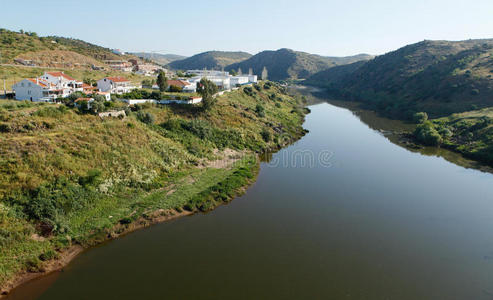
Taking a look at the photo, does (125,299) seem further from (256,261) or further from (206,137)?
(206,137)

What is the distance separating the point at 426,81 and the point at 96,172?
11245cm

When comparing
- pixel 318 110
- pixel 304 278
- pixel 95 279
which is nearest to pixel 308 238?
pixel 304 278

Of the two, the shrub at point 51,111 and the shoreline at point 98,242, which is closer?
the shoreline at point 98,242

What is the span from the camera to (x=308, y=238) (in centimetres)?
2305

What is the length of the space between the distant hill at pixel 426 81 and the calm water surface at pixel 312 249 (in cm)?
5705

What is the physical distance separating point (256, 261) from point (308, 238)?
17.8 feet

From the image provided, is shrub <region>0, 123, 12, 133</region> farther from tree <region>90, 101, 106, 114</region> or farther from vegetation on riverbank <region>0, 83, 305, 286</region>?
tree <region>90, 101, 106, 114</region>

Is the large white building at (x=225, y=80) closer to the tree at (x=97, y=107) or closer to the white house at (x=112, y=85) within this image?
the white house at (x=112, y=85)

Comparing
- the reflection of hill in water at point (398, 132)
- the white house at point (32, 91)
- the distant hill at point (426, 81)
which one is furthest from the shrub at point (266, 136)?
the distant hill at point (426, 81)

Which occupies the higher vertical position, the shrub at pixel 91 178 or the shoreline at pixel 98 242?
the shrub at pixel 91 178

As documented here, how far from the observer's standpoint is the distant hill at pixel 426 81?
260 feet

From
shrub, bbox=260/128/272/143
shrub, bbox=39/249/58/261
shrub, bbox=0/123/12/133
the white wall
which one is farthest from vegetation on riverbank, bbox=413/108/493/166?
the white wall

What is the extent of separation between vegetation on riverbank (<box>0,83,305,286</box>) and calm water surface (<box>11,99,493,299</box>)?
2265mm

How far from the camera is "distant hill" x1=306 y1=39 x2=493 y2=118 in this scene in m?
79.4
